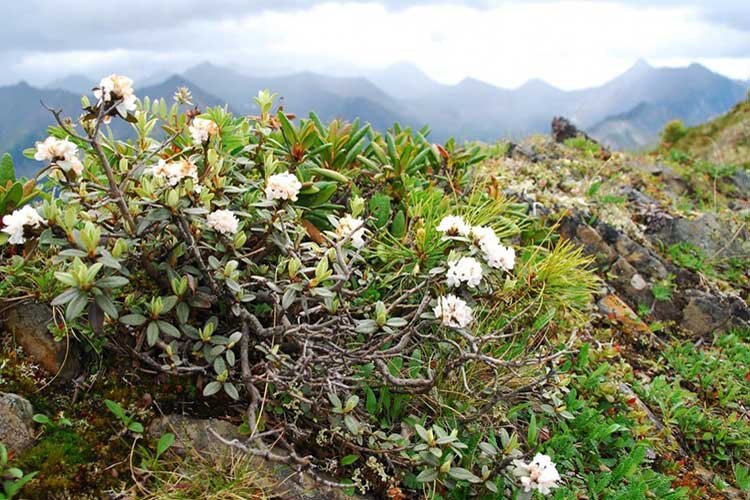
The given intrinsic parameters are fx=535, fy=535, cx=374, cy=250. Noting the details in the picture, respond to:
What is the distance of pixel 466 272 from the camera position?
2.88m

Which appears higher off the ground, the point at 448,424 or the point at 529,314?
the point at 529,314

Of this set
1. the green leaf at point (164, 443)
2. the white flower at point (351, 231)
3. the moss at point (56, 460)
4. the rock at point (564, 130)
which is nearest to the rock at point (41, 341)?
the moss at point (56, 460)

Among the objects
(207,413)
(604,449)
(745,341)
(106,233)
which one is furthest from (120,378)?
(745,341)

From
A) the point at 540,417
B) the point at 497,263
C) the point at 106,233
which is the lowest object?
the point at 540,417

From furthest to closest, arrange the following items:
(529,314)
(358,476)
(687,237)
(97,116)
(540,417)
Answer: (687,237) < (529,314) < (540,417) < (358,476) < (97,116)

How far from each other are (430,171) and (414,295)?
Answer: 6.00ft

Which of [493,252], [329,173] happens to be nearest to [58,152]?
[329,173]

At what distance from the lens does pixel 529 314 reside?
3.83 m

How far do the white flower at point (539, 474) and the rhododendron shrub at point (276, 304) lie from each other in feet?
0.06

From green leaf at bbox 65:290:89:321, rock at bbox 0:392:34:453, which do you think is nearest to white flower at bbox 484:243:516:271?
green leaf at bbox 65:290:89:321

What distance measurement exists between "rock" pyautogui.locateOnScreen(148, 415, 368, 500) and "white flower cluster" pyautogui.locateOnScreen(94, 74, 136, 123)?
156 centimetres

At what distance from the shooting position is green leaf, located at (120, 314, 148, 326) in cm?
259

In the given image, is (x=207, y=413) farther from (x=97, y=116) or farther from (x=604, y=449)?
(x=604, y=449)

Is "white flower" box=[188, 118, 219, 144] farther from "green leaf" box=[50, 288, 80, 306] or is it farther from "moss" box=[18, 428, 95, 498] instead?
"moss" box=[18, 428, 95, 498]
